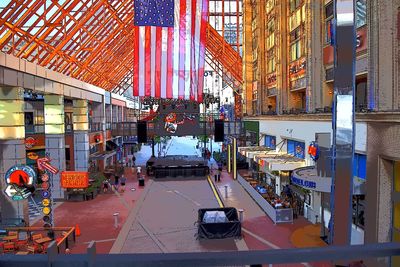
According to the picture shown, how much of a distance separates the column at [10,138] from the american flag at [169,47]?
21.3 feet

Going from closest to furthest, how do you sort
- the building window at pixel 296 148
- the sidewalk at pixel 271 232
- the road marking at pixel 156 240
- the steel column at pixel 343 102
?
the steel column at pixel 343 102 < the road marking at pixel 156 240 < the sidewalk at pixel 271 232 < the building window at pixel 296 148

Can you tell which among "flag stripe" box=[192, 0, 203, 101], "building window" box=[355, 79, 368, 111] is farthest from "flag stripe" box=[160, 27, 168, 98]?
"building window" box=[355, 79, 368, 111]

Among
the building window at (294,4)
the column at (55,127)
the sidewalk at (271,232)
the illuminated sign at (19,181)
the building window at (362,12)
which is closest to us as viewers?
the building window at (362,12)

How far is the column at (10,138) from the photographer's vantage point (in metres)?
20.3

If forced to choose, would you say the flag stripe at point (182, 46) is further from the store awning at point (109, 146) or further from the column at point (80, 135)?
the store awning at point (109, 146)

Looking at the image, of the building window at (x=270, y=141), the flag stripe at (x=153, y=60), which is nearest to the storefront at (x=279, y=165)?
the building window at (x=270, y=141)

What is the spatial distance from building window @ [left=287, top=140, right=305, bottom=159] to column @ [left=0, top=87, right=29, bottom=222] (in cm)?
1780

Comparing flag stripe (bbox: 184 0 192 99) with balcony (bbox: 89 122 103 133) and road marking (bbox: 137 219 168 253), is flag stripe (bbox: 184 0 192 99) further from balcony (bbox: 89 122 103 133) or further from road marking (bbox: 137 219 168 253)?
balcony (bbox: 89 122 103 133)

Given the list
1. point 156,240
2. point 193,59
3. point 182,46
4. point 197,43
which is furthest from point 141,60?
point 156,240

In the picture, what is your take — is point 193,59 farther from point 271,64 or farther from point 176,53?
point 271,64

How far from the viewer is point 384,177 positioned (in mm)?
14148

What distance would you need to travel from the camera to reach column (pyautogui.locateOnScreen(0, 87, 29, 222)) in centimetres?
2034

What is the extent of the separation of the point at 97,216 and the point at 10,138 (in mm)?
8183

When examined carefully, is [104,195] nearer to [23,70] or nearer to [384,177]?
[23,70]
